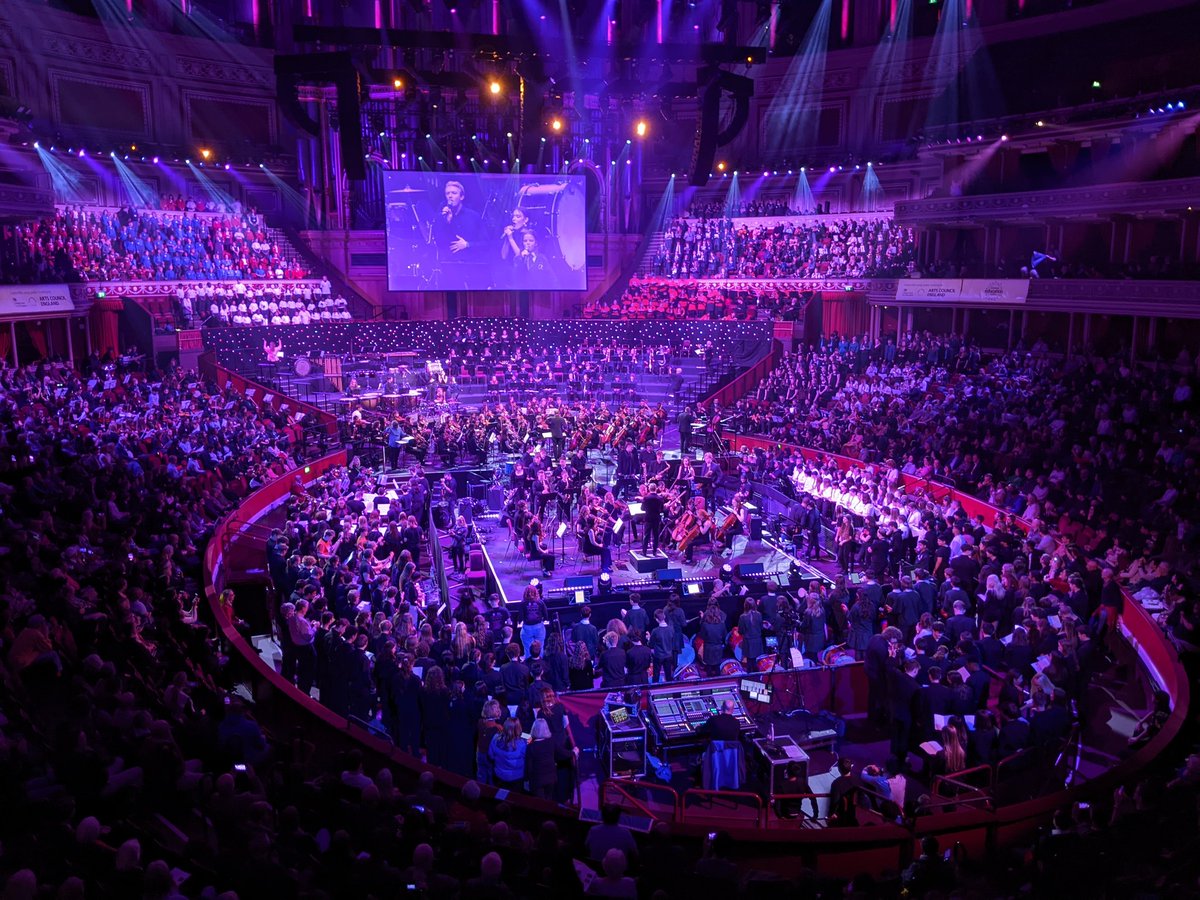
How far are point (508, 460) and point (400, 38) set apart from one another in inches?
505

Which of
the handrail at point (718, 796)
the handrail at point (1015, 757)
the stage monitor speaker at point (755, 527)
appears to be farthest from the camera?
the stage monitor speaker at point (755, 527)

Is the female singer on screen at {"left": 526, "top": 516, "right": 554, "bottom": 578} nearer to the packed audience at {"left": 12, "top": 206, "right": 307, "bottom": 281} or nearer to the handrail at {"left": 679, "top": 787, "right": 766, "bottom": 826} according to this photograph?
the handrail at {"left": 679, "top": 787, "right": 766, "bottom": 826}

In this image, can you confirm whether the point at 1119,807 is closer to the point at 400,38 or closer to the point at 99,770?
the point at 99,770

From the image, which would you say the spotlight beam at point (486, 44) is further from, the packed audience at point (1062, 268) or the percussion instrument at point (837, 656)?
the percussion instrument at point (837, 656)

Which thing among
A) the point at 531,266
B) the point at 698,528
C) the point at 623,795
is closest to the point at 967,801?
the point at 623,795

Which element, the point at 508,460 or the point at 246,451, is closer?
the point at 246,451

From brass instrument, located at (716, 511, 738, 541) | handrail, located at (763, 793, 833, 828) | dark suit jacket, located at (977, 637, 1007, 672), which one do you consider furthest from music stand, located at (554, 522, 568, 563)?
handrail, located at (763, 793, 833, 828)

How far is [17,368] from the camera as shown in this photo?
25.1 m

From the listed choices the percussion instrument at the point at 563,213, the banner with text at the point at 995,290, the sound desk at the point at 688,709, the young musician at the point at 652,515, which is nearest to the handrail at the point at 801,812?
the sound desk at the point at 688,709

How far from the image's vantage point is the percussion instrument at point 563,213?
39.5m

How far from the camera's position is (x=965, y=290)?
30828mm

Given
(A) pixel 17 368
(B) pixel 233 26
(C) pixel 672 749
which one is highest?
(B) pixel 233 26

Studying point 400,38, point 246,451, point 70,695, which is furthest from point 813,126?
point 70,695

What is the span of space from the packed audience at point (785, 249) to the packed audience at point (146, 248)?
54.9 ft
